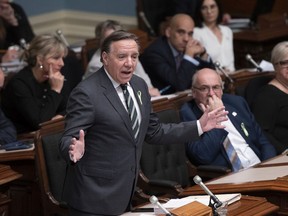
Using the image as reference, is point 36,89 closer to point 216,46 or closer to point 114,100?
point 114,100

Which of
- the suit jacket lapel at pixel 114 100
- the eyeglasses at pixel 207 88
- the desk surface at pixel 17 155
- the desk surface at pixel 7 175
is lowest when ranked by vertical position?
the desk surface at pixel 17 155

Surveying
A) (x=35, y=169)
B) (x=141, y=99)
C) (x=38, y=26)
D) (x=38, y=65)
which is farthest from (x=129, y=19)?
(x=141, y=99)

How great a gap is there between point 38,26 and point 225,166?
432 cm

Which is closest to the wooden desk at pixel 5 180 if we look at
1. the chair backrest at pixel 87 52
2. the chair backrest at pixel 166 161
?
the chair backrest at pixel 166 161

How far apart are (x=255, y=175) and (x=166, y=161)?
72 centimetres

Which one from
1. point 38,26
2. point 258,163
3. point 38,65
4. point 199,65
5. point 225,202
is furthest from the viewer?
point 38,26

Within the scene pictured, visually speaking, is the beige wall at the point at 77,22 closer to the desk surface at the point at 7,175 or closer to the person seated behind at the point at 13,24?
the person seated behind at the point at 13,24

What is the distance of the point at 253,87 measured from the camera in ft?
18.7

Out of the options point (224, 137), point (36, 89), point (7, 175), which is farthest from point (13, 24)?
point (7, 175)

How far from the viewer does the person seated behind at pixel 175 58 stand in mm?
6324

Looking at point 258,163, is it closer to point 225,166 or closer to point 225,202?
point 225,166

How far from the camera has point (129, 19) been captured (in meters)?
9.11

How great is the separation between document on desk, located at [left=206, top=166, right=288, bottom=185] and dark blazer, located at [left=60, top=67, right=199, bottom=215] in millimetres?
580

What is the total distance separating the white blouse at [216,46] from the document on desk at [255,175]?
2604 mm
